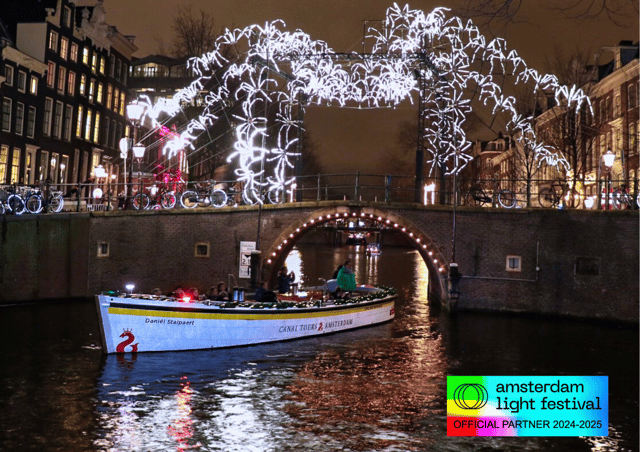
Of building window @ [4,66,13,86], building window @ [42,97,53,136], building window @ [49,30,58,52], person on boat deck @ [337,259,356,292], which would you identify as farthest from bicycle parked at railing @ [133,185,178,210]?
building window @ [49,30,58,52]

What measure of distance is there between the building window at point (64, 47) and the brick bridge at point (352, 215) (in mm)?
16315

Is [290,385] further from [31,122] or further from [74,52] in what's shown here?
[74,52]

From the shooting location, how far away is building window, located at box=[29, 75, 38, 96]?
1425 inches

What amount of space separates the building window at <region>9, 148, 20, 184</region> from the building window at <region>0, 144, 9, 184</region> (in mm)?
505

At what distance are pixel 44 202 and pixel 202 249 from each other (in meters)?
6.08

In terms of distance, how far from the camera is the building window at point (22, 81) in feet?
116

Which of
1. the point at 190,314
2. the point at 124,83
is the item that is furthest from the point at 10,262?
the point at 124,83

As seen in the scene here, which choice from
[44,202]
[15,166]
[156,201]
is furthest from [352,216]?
[15,166]

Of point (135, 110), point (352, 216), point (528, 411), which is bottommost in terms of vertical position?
point (528, 411)

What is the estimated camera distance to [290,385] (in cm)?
1414

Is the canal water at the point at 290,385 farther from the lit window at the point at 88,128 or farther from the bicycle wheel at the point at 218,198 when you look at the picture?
the lit window at the point at 88,128

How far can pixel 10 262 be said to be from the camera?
25031 mm

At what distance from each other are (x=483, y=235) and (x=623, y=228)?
4.34 m

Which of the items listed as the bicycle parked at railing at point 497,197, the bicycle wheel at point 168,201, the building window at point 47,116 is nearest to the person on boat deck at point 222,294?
the bicycle wheel at point 168,201
